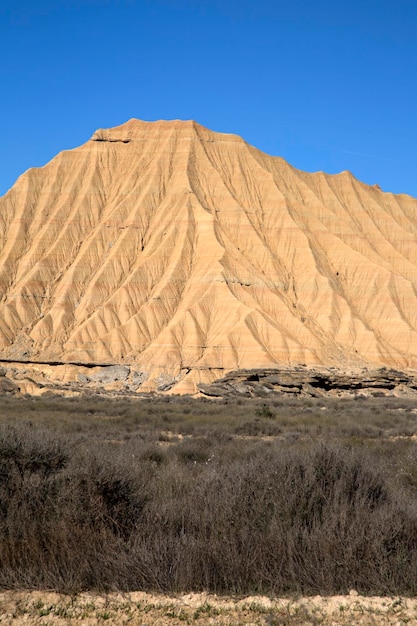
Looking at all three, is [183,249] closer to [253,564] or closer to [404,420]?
[404,420]

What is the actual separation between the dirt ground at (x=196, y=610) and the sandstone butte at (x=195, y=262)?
134 feet

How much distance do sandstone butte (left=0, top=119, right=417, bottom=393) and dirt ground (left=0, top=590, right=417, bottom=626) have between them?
134 feet

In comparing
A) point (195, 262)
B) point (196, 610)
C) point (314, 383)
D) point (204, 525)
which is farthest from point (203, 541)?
point (195, 262)

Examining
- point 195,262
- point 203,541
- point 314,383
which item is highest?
point 195,262

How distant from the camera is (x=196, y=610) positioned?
593 centimetres

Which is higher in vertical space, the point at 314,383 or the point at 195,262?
the point at 195,262

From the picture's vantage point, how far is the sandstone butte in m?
54.1

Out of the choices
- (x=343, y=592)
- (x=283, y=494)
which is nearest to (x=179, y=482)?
(x=283, y=494)

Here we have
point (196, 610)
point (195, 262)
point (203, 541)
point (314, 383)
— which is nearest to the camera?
point (196, 610)

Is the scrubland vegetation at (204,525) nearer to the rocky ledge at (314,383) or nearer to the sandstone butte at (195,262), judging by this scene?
the rocky ledge at (314,383)

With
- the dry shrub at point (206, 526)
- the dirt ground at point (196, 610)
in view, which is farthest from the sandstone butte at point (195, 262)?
the dirt ground at point (196, 610)

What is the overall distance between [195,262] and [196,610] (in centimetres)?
5668

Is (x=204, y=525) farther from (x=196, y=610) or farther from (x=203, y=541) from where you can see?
(x=196, y=610)

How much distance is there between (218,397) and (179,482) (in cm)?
3172
